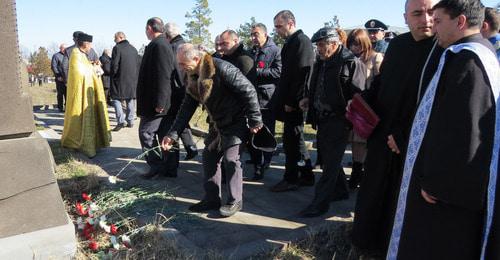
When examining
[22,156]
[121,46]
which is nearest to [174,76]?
[22,156]

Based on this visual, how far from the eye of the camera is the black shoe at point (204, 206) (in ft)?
12.9

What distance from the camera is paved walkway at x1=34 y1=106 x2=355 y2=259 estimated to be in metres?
3.28

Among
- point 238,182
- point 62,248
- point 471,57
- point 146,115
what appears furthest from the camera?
point 146,115

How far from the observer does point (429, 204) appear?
→ 2.18 meters

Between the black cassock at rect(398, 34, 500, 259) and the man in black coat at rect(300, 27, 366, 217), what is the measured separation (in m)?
1.47

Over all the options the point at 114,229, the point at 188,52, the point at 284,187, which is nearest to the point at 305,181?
the point at 284,187

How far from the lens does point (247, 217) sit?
12.6ft

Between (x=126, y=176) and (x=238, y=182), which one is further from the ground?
(x=238, y=182)

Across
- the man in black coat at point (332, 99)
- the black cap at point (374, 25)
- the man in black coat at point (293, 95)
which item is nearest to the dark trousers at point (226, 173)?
the man in black coat at point (332, 99)

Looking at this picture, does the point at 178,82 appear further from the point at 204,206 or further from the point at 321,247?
the point at 321,247

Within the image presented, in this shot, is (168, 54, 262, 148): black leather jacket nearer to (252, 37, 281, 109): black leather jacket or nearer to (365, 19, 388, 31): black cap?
(252, 37, 281, 109): black leather jacket

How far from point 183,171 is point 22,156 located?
2734 millimetres

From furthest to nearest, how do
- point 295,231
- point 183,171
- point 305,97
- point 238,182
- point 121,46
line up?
point 121,46 < point 183,171 < point 305,97 < point 238,182 < point 295,231

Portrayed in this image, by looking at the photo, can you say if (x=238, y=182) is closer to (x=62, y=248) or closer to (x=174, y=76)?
(x=62, y=248)
